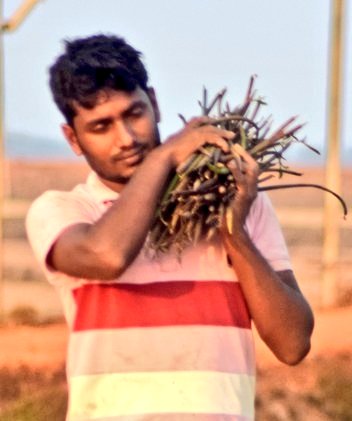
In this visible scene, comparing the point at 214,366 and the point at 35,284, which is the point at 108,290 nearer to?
the point at 214,366

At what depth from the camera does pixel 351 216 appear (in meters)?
9.52

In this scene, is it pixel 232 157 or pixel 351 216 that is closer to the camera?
pixel 232 157

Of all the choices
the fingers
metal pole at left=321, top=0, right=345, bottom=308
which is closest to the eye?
the fingers

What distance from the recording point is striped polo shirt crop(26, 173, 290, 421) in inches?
104

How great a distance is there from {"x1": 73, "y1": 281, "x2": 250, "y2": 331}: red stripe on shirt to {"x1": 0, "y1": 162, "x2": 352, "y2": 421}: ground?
157 inches

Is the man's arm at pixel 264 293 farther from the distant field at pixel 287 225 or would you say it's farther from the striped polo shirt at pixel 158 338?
the distant field at pixel 287 225

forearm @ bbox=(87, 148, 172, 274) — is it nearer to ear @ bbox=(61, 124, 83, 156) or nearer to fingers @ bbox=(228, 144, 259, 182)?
fingers @ bbox=(228, 144, 259, 182)

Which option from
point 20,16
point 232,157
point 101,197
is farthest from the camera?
point 20,16

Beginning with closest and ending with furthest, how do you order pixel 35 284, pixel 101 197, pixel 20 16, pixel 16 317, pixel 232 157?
1. pixel 232 157
2. pixel 101 197
3. pixel 20 16
4. pixel 16 317
5. pixel 35 284

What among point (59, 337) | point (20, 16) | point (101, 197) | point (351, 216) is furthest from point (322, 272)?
point (101, 197)

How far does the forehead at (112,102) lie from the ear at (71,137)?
0.24ft

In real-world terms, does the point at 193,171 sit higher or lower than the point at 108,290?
higher

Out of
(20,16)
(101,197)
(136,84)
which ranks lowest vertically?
(20,16)

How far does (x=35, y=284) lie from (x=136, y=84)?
23.3ft
